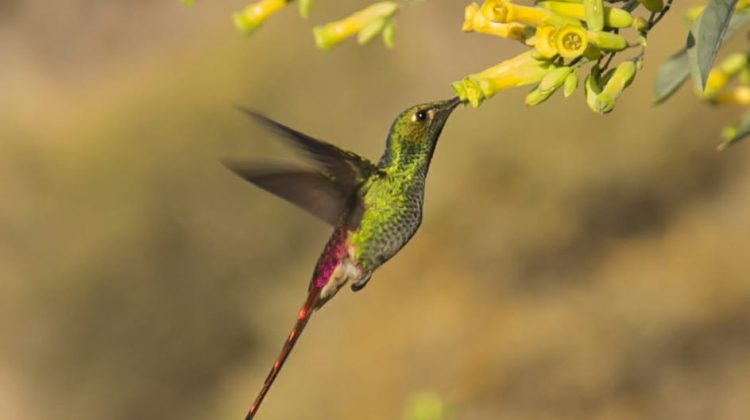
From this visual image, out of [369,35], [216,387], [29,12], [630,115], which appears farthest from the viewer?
[29,12]

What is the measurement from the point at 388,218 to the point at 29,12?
6.10 metres

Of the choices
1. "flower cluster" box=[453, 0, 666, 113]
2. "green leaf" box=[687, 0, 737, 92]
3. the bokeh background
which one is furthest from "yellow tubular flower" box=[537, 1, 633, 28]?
the bokeh background

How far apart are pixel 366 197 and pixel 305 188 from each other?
0.18m

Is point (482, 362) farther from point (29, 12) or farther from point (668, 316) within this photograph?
point (29, 12)

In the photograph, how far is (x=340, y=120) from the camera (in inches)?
234

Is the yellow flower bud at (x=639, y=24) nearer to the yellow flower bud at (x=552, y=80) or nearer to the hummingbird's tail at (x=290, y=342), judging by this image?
the yellow flower bud at (x=552, y=80)

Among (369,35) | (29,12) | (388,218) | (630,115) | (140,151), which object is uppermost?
(369,35)

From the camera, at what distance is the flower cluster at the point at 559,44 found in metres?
1.29

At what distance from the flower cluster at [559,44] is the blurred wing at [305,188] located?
0.29 meters

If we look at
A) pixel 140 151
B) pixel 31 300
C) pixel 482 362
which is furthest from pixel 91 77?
pixel 482 362

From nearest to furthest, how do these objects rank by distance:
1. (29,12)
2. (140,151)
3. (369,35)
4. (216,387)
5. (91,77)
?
(369,35) → (216,387) → (140,151) → (91,77) → (29,12)

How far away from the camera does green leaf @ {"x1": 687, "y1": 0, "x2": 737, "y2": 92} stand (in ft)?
3.90

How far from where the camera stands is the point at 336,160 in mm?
1628

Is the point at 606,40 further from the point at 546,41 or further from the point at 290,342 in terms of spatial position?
the point at 290,342
